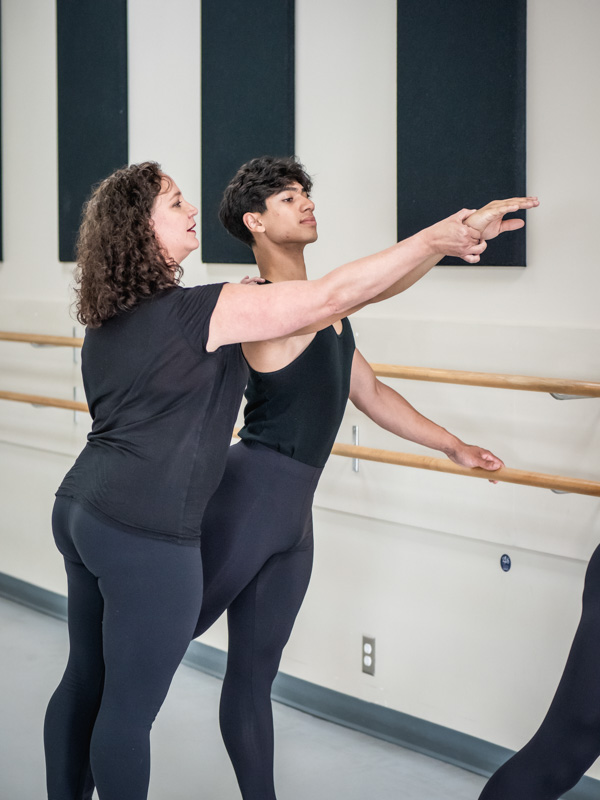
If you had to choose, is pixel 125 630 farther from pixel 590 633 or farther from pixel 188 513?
pixel 590 633

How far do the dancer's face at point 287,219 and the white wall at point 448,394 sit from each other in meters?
0.59

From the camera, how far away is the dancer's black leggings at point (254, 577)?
2.10 m

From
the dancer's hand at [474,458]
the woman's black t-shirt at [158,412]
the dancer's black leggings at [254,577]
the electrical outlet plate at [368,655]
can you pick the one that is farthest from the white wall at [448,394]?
the woman's black t-shirt at [158,412]

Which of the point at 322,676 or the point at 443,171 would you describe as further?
the point at 322,676

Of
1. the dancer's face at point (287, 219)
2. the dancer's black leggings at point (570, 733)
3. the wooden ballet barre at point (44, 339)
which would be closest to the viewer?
the dancer's black leggings at point (570, 733)

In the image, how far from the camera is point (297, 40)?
2.97 meters

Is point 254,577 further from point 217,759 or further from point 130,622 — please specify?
point 217,759

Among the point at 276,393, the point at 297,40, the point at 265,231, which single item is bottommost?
the point at 276,393

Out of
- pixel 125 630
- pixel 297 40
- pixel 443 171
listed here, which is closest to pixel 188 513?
pixel 125 630

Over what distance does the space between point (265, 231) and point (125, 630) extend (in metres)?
0.95

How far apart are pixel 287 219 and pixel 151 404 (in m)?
0.65

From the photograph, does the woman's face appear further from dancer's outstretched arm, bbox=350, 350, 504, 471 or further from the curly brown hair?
dancer's outstretched arm, bbox=350, 350, 504, 471

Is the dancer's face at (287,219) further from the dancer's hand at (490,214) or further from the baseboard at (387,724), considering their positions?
the baseboard at (387,724)

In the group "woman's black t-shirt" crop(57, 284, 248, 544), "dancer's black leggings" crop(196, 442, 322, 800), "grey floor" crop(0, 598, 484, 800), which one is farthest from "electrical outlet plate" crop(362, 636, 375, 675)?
"woman's black t-shirt" crop(57, 284, 248, 544)
